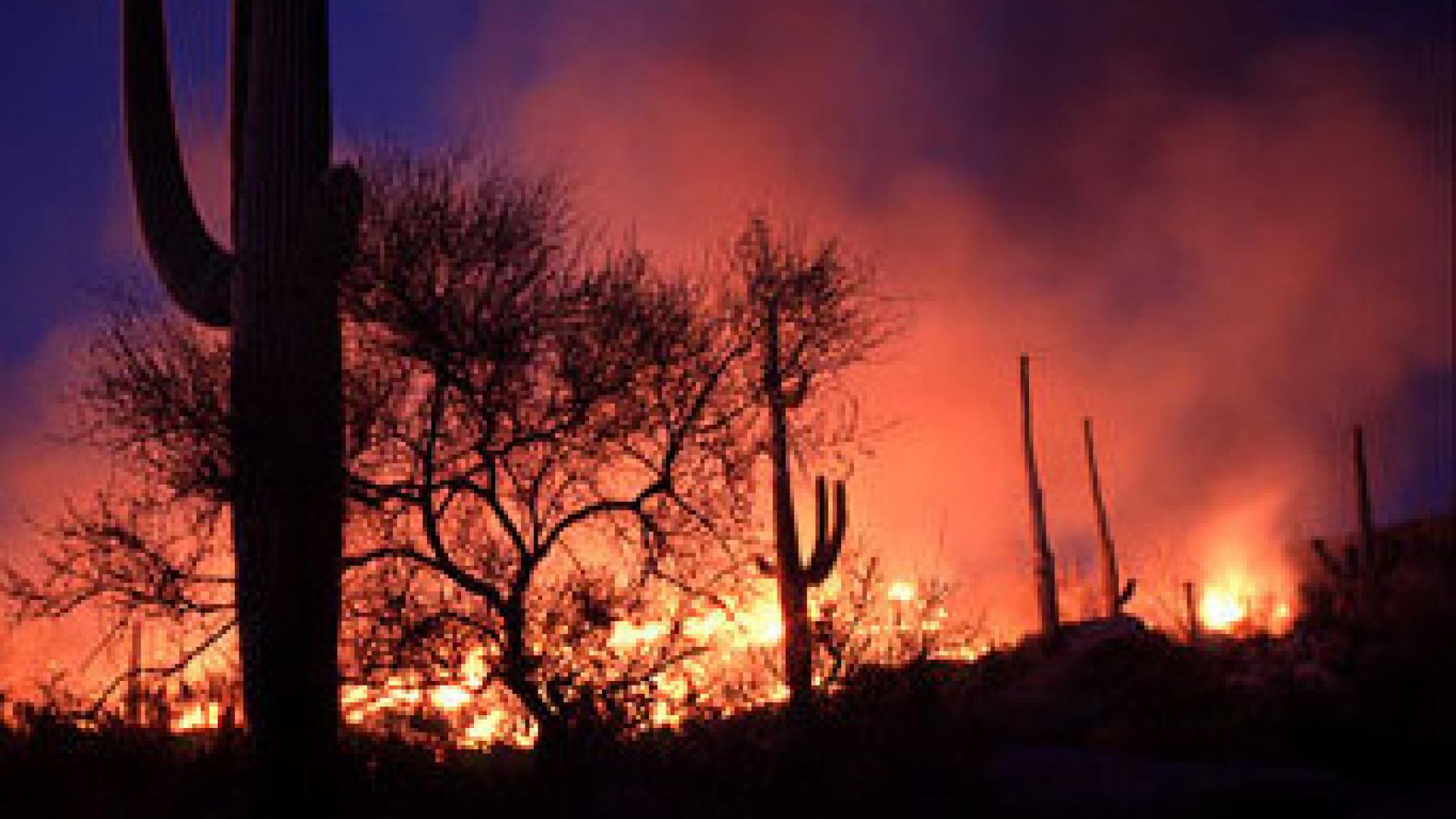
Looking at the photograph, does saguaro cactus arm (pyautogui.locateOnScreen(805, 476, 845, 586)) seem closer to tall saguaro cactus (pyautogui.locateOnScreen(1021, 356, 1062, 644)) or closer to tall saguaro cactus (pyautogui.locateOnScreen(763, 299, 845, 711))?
tall saguaro cactus (pyautogui.locateOnScreen(763, 299, 845, 711))

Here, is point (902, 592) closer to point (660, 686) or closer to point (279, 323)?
point (660, 686)

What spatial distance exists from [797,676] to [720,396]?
2.62 metres

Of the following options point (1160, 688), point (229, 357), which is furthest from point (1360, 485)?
point (229, 357)

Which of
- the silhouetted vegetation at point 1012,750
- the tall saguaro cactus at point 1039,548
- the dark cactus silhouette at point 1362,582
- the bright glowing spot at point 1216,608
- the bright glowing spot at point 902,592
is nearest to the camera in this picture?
the silhouetted vegetation at point 1012,750

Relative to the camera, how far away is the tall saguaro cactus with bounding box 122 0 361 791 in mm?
11703

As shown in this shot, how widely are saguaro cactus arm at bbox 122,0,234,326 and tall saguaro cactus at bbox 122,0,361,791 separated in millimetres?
18

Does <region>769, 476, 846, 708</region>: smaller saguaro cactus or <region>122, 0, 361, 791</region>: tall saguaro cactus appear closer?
<region>122, 0, 361, 791</region>: tall saguaro cactus

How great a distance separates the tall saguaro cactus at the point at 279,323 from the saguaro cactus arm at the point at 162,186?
0.06ft

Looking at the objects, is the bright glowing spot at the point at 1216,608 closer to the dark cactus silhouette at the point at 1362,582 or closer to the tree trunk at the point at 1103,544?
the tree trunk at the point at 1103,544

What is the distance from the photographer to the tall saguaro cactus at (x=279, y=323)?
461 inches

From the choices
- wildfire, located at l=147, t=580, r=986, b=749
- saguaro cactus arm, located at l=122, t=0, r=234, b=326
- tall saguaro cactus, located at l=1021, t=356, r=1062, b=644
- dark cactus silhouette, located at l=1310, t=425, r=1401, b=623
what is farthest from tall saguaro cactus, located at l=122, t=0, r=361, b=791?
tall saguaro cactus, located at l=1021, t=356, r=1062, b=644

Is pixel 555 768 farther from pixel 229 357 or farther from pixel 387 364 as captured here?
pixel 229 357

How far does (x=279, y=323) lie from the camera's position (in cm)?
1222

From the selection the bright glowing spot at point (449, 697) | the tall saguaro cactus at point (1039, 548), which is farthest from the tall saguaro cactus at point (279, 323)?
the tall saguaro cactus at point (1039, 548)
